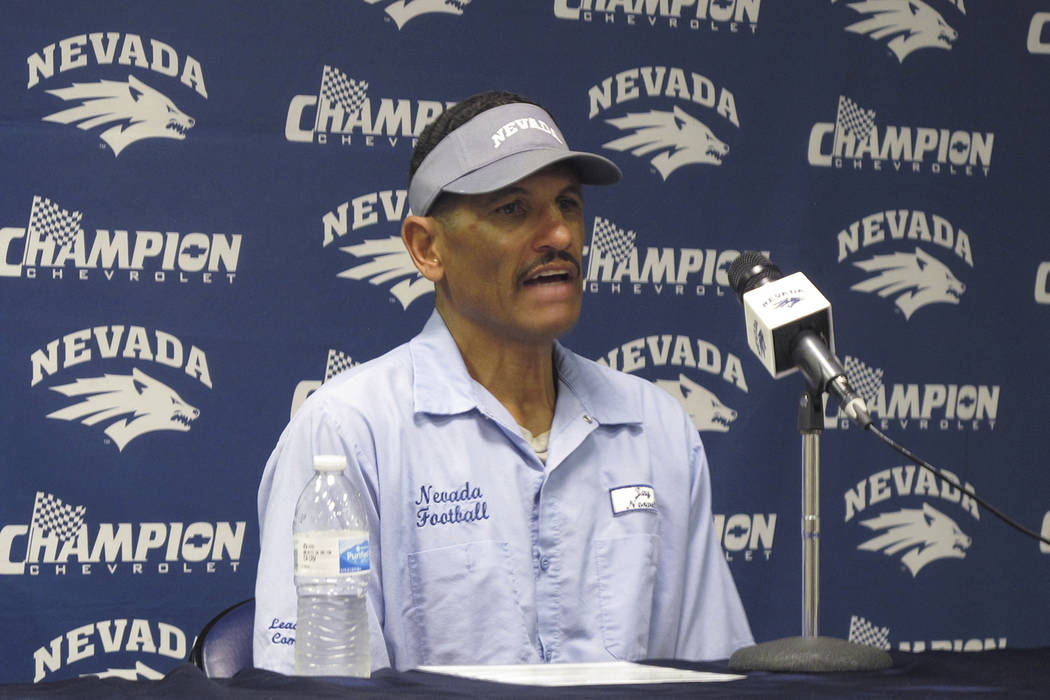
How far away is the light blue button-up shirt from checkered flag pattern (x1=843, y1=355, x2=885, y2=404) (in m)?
1.15

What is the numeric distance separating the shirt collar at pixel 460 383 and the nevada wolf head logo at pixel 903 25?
4.90ft

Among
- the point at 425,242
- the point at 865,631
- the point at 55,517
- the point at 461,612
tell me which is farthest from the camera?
the point at 865,631

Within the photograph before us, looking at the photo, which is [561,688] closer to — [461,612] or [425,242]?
[461,612]

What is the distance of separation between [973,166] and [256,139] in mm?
1820

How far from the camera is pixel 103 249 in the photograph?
260 centimetres

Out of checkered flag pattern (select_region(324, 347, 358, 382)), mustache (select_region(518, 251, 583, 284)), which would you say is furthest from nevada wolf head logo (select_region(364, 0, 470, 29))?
mustache (select_region(518, 251, 583, 284))

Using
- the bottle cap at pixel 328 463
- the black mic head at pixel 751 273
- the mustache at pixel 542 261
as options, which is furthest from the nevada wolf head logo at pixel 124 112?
the black mic head at pixel 751 273

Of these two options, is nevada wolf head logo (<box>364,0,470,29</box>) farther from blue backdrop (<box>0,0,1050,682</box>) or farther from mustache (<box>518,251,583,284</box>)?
mustache (<box>518,251,583,284</box>)

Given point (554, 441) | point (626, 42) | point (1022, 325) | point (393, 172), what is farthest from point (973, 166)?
point (554, 441)

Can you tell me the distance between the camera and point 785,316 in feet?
4.16

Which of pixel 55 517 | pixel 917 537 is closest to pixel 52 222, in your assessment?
pixel 55 517

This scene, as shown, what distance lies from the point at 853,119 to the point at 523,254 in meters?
1.50

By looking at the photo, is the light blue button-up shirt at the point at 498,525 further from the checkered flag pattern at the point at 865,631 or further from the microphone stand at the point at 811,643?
the checkered flag pattern at the point at 865,631

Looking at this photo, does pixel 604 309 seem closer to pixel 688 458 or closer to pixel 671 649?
pixel 688 458
